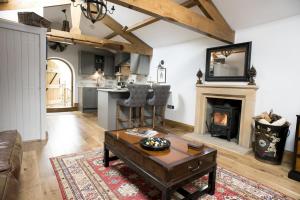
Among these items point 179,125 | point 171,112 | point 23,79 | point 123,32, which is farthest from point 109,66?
point 23,79

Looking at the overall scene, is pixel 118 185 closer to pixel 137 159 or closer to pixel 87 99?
pixel 137 159

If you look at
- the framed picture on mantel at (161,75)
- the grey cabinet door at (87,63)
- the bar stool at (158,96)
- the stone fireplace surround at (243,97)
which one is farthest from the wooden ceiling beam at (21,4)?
the stone fireplace surround at (243,97)

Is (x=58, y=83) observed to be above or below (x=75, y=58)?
below

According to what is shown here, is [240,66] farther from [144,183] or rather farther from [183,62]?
[144,183]

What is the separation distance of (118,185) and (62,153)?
1.33 metres

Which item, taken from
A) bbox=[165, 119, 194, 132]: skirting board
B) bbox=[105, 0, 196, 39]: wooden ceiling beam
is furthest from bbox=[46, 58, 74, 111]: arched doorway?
bbox=[165, 119, 194, 132]: skirting board

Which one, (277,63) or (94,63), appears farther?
(94,63)

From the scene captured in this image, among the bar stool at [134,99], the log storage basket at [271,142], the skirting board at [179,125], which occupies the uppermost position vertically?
the bar stool at [134,99]

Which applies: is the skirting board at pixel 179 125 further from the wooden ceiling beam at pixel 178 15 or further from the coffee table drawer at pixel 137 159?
the coffee table drawer at pixel 137 159

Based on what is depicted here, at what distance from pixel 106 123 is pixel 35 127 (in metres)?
1.45

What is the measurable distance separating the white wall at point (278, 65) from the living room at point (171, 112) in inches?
0.6

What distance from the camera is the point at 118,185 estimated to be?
6.46 feet

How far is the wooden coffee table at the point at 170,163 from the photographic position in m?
1.43

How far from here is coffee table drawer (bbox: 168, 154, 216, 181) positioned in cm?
145
